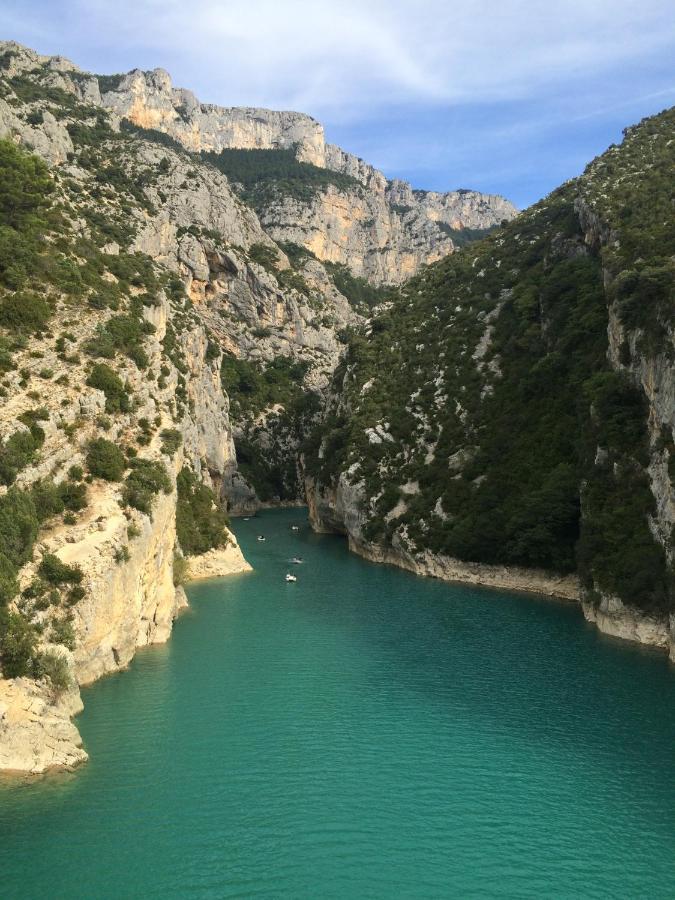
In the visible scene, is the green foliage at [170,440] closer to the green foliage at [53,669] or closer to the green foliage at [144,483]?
the green foliage at [144,483]

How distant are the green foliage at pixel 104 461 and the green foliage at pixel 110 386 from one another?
326cm

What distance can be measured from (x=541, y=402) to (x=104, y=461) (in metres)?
38.1

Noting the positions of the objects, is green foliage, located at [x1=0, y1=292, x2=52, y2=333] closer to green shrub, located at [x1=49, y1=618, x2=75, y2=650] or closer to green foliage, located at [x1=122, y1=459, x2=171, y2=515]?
green foliage, located at [x1=122, y1=459, x2=171, y2=515]

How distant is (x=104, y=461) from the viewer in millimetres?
36469

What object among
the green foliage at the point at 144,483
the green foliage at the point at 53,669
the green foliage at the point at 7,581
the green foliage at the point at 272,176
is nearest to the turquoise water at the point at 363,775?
the green foliage at the point at 53,669

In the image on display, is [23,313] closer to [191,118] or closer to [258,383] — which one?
[258,383]

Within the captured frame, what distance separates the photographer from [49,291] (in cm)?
4484

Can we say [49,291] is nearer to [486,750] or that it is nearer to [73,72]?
[486,750]

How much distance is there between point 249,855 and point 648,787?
13.2 meters

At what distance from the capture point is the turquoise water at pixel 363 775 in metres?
19.4

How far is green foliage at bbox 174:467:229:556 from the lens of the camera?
5841cm

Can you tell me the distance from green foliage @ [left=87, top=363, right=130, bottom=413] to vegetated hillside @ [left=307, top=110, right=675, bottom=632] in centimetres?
2856

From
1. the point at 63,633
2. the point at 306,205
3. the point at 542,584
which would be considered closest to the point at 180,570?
the point at 63,633

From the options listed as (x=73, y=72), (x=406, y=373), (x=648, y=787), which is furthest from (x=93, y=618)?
(x=73, y=72)
